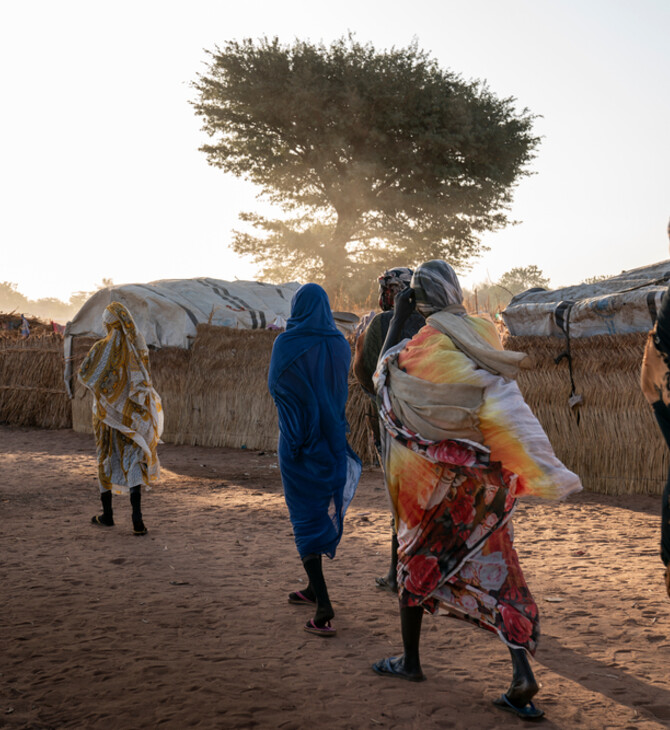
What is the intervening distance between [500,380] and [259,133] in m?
21.0

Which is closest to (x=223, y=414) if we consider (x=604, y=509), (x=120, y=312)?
(x=120, y=312)

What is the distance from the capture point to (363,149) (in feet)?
71.5

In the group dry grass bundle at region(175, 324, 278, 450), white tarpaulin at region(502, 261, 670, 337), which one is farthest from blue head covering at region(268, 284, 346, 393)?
dry grass bundle at region(175, 324, 278, 450)

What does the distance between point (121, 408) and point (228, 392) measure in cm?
537

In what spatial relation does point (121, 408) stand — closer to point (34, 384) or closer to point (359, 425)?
point (359, 425)

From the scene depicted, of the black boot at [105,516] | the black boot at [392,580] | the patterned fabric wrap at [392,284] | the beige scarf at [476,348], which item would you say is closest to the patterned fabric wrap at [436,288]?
the beige scarf at [476,348]

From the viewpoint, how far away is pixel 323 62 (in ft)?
71.7

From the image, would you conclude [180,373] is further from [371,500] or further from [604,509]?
[604,509]

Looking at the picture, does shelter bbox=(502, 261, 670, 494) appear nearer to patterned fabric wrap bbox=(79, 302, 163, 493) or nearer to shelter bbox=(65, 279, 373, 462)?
shelter bbox=(65, 279, 373, 462)

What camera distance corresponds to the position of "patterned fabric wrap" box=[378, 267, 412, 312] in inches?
180

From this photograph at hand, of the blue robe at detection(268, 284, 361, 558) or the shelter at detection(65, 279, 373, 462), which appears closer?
the blue robe at detection(268, 284, 361, 558)

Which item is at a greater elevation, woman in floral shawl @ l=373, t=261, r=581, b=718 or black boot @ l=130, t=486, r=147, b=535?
woman in floral shawl @ l=373, t=261, r=581, b=718

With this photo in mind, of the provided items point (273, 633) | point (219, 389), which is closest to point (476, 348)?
point (273, 633)

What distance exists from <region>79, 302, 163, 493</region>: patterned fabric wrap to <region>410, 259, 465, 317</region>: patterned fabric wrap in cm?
330
